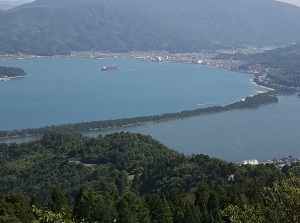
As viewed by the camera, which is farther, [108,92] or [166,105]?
[108,92]

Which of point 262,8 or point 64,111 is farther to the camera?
point 262,8

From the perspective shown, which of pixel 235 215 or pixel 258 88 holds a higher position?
pixel 235 215

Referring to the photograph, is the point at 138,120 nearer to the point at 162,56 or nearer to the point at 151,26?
the point at 162,56

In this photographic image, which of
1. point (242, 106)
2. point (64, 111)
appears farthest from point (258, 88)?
point (64, 111)

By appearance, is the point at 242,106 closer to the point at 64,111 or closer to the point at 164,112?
the point at 164,112

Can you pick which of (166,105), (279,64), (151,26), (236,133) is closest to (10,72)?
(166,105)

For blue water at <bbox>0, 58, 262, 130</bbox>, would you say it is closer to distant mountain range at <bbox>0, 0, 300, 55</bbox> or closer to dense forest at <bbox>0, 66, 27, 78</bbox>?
dense forest at <bbox>0, 66, 27, 78</bbox>

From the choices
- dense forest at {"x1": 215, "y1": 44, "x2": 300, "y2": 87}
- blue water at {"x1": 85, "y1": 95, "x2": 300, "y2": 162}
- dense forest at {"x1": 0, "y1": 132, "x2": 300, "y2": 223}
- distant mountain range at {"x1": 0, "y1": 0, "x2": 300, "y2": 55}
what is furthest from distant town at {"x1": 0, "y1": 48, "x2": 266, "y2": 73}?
dense forest at {"x1": 0, "y1": 132, "x2": 300, "y2": 223}
